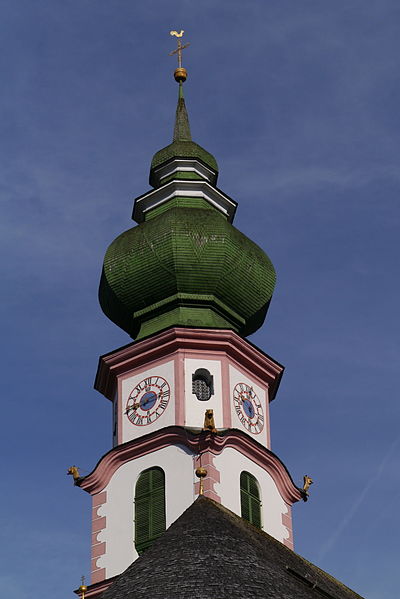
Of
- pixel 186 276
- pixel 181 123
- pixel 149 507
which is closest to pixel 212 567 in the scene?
pixel 149 507

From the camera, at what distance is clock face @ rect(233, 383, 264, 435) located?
3559 cm

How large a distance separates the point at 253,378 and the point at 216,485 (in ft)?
12.5

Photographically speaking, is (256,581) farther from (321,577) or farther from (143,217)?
(143,217)

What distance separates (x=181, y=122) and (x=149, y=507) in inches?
504

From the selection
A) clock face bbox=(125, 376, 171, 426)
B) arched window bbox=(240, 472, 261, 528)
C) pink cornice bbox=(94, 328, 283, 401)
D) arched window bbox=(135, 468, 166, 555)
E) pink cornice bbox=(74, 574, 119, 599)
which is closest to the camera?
pink cornice bbox=(74, 574, 119, 599)

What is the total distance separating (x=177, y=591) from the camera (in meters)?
25.4

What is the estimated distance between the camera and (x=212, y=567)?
86.5 ft

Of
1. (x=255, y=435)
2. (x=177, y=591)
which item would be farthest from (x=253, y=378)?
(x=177, y=591)

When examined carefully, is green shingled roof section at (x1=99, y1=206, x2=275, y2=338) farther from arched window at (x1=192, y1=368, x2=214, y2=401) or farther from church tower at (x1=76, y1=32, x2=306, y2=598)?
arched window at (x1=192, y1=368, x2=214, y2=401)

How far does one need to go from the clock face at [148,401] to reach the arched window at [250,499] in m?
2.25

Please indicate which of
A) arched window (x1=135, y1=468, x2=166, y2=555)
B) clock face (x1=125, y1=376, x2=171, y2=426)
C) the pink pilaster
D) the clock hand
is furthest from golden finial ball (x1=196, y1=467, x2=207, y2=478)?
the clock hand

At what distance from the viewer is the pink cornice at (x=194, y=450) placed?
33844 mm

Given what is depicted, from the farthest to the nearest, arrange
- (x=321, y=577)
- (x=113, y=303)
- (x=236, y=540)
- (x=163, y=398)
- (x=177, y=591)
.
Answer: (x=113, y=303) < (x=163, y=398) < (x=321, y=577) < (x=236, y=540) < (x=177, y=591)

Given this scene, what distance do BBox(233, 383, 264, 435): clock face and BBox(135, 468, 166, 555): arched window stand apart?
7.90 feet
